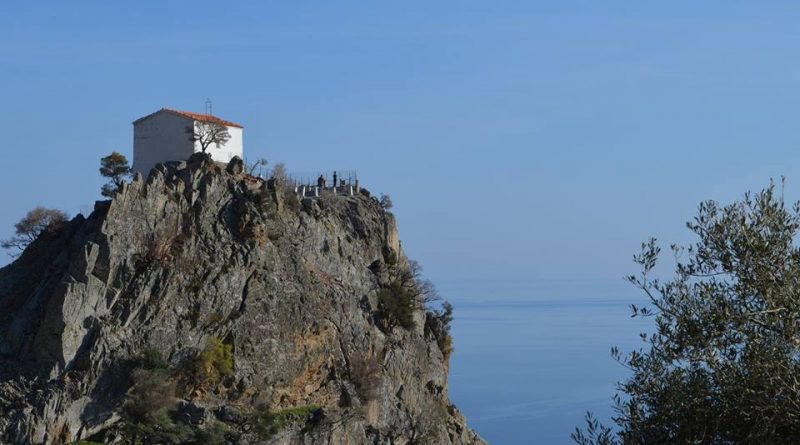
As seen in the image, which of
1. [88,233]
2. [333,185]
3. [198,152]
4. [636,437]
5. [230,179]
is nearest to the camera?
[636,437]

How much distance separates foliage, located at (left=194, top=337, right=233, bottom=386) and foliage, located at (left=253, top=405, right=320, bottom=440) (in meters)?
2.60

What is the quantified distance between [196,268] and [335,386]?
10.1 metres

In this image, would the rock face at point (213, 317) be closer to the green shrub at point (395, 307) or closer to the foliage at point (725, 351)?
the green shrub at point (395, 307)

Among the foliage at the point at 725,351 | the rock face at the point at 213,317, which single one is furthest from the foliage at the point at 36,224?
the foliage at the point at 725,351

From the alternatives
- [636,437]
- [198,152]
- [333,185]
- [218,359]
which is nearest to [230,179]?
[198,152]

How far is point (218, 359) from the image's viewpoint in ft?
190

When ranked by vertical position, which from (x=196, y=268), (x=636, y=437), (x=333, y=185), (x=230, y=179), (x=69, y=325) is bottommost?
(x=636, y=437)

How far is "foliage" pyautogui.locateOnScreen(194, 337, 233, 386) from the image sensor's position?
56.8 metres

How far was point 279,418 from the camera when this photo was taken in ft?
191

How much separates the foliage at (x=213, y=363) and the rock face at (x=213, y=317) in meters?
0.35

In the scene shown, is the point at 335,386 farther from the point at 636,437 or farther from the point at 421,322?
the point at 636,437

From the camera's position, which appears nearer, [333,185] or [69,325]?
[69,325]

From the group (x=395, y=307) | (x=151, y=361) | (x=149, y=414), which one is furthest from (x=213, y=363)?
(x=395, y=307)

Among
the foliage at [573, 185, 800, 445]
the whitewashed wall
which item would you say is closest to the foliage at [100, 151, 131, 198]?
the whitewashed wall
